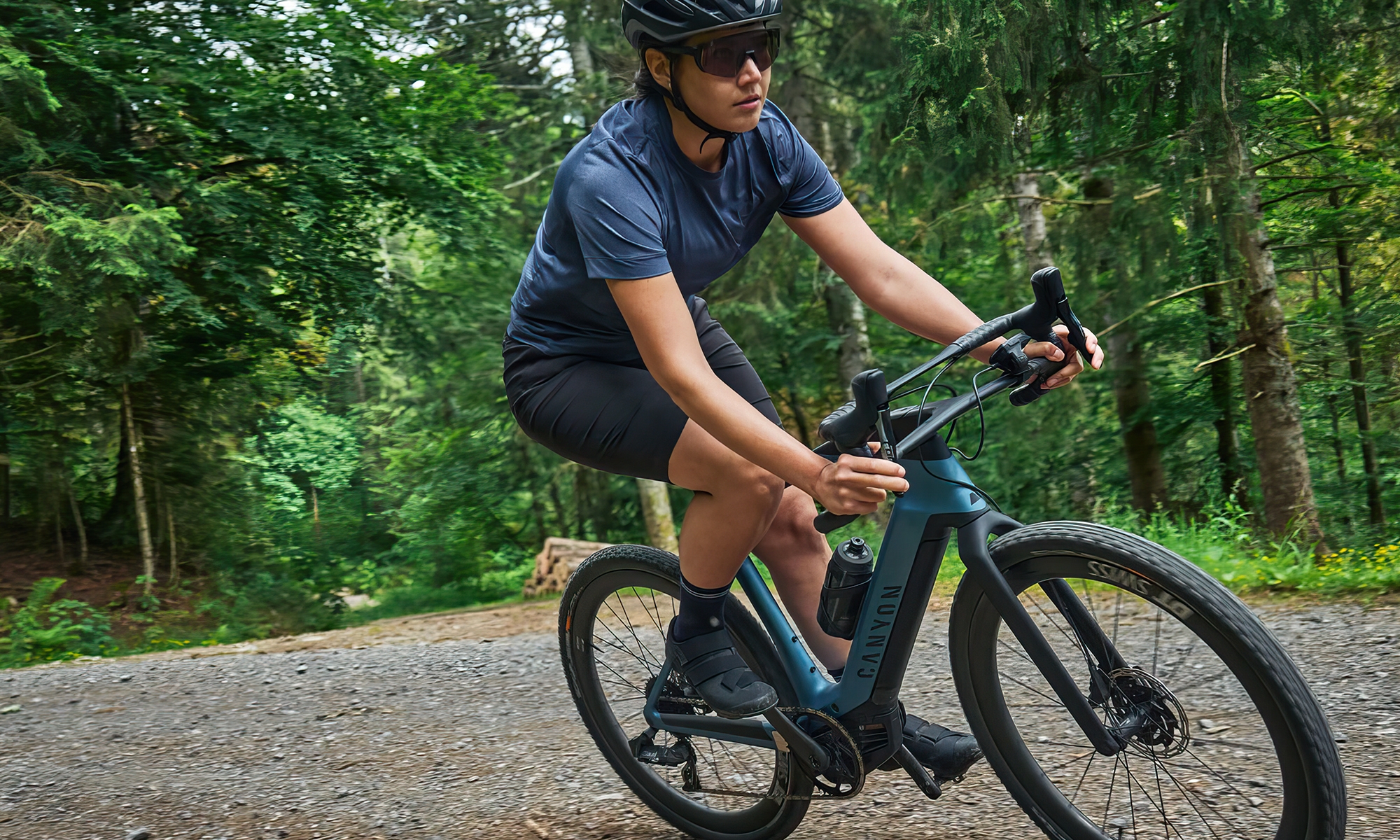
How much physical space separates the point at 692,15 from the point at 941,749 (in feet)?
5.69

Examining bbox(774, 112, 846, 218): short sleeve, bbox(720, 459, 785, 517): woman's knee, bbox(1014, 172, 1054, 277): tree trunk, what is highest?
bbox(1014, 172, 1054, 277): tree trunk

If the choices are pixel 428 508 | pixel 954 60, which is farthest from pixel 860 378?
pixel 428 508

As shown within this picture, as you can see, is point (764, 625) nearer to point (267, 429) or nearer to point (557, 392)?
point (557, 392)

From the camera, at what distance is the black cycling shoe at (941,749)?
7.72 feet

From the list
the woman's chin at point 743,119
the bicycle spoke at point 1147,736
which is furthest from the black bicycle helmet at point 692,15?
the bicycle spoke at point 1147,736

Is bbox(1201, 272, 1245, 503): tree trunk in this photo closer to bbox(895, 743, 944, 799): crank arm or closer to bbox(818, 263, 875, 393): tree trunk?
bbox(818, 263, 875, 393): tree trunk

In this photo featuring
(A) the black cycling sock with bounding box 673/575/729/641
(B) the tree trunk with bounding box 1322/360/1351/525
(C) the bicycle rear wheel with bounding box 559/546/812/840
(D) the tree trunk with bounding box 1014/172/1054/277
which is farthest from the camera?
(D) the tree trunk with bounding box 1014/172/1054/277

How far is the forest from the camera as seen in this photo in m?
7.49

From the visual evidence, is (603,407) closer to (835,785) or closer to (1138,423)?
(835,785)

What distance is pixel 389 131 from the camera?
13.1 metres

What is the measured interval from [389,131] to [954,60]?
8288 mm

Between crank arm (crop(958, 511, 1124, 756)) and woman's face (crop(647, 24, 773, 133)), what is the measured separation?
1.04m

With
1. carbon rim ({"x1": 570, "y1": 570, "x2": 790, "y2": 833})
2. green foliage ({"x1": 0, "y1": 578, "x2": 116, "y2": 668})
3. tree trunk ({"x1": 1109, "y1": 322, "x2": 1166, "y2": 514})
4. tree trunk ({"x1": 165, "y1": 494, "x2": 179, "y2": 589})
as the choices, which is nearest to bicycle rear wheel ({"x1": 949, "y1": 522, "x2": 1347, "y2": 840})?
carbon rim ({"x1": 570, "y1": 570, "x2": 790, "y2": 833})

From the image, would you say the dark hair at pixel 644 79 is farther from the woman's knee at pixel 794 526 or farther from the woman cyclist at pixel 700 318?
the woman's knee at pixel 794 526
